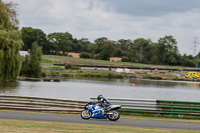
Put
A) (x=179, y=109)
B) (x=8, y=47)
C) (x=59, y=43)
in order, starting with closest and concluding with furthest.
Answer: (x=179, y=109) < (x=8, y=47) < (x=59, y=43)

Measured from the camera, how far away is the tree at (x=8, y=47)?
56.4 metres

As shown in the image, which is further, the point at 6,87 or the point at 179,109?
the point at 6,87

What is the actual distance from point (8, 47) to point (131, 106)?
122ft

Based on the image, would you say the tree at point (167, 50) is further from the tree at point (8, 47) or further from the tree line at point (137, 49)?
the tree at point (8, 47)

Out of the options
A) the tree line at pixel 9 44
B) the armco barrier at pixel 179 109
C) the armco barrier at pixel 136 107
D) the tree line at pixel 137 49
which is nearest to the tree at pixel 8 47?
the tree line at pixel 9 44

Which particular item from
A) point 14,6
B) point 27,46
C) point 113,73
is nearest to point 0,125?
point 14,6

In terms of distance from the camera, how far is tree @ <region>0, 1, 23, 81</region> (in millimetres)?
56438

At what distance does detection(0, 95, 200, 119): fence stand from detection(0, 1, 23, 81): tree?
32.6m

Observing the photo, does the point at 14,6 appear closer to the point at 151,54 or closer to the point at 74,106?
the point at 74,106

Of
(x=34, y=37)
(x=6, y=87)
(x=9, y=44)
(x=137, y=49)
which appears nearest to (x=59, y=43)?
(x=34, y=37)

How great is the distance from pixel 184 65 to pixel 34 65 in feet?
361

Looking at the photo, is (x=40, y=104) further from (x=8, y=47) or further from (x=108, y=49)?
(x=108, y=49)

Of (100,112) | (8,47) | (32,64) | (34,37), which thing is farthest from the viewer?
(34,37)

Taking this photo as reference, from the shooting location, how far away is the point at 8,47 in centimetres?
5681
